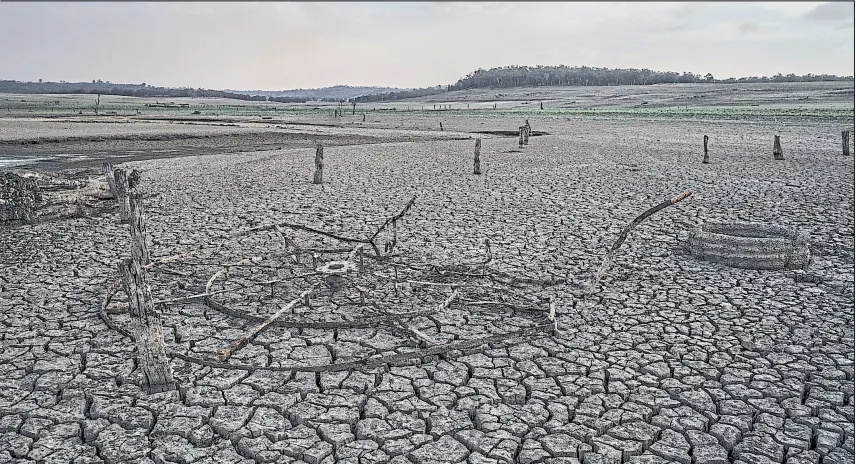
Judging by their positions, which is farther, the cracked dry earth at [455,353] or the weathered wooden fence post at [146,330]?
the weathered wooden fence post at [146,330]

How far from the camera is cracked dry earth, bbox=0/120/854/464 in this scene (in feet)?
13.6

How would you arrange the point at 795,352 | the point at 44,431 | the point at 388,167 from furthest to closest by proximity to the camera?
the point at 388,167 < the point at 795,352 < the point at 44,431

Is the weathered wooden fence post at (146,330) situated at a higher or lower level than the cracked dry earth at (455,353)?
higher

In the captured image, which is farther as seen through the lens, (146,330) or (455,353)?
(455,353)

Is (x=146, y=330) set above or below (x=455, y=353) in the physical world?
above

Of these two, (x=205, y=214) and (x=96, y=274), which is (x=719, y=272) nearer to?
(x=96, y=274)

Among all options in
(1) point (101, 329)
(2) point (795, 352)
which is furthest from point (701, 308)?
(1) point (101, 329)

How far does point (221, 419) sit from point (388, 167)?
13.7m

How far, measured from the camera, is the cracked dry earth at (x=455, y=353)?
4152 millimetres

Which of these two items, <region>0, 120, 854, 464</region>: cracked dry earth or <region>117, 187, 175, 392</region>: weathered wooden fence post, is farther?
<region>117, 187, 175, 392</region>: weathered wooden fence post

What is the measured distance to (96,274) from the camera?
7570mm

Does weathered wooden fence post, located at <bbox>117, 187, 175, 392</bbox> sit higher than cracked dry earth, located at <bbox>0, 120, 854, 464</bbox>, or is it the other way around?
weathered wooden fence post, located at <bbox>117, 187, 175, 392</bbox>

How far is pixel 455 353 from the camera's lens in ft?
17.7

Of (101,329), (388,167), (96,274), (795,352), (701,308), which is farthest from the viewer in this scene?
(388,167)
